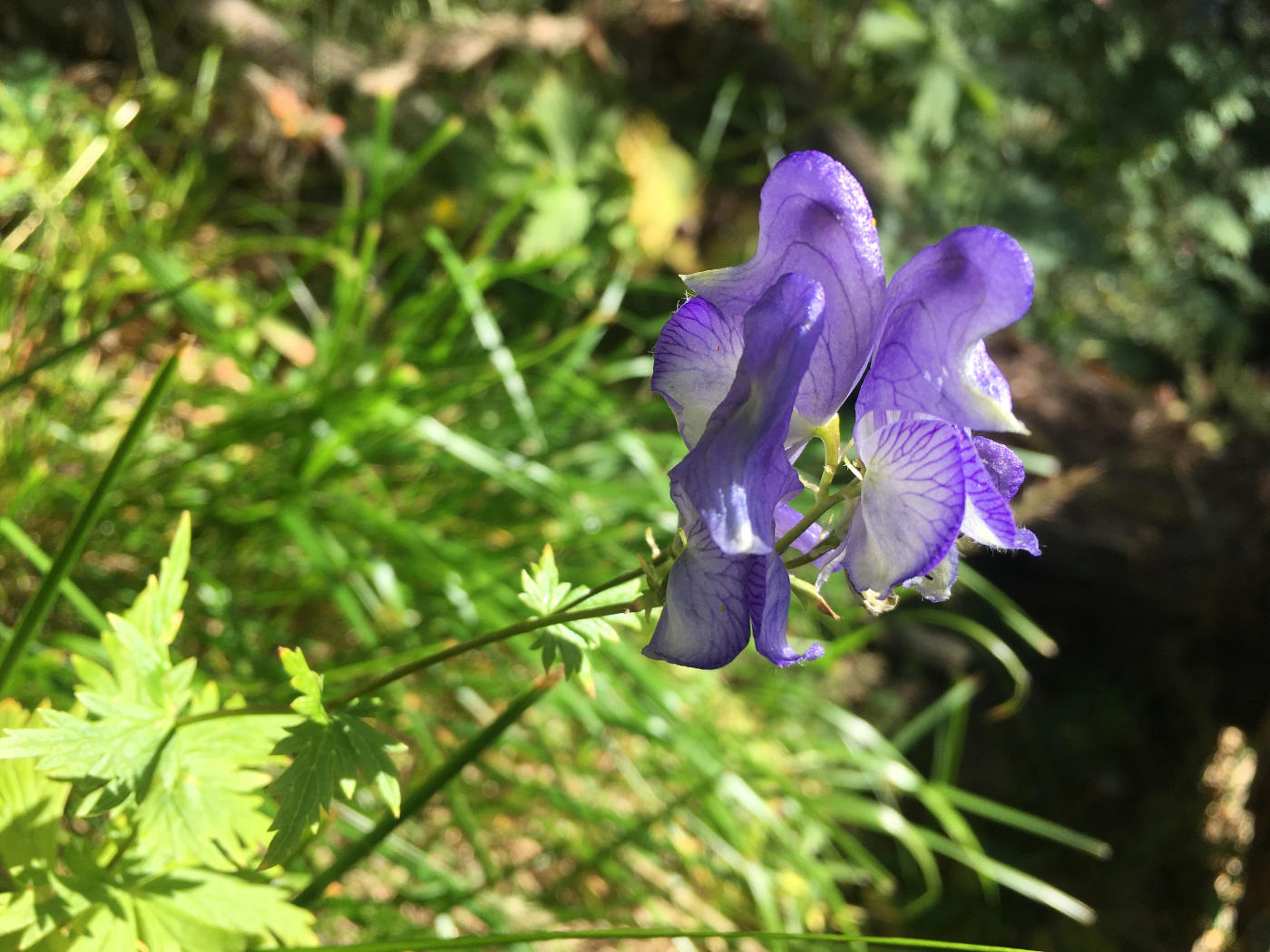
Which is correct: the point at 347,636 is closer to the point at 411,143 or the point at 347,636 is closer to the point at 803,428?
the point at 803,428

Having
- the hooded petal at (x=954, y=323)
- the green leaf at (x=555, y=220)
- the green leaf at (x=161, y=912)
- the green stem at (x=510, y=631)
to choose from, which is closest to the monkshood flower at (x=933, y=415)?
the hooded petal at (x=954, y=323)

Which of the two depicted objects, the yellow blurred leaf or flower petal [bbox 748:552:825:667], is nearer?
flower petal [bbox 748:552:825:667]

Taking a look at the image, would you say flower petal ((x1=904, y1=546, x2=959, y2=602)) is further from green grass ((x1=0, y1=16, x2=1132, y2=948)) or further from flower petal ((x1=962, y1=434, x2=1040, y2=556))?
green grass ((x1=0, y1=16, x2=1132, y2=948))

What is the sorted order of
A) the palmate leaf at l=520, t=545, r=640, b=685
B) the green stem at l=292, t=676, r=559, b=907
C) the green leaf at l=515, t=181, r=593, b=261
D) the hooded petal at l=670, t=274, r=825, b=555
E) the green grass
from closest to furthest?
the hooded petal at l=670, t=274, r=825, b=555 → the palmate leaf at l=520, t=545, r=640, b=685 → the green stem at l=292, t=676, r=559, b=907 → the green grass → the green leaf at l=515, t=181, r=593, b=261

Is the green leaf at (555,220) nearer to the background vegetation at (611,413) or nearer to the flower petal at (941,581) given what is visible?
the background vegetation at (611,413)

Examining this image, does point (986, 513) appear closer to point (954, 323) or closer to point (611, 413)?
point (954, 323)

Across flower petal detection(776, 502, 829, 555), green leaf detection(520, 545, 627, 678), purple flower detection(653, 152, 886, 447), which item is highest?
purple flower detection(653, 152, 886, 447)

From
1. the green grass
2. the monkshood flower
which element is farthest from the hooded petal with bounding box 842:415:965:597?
the green grass
